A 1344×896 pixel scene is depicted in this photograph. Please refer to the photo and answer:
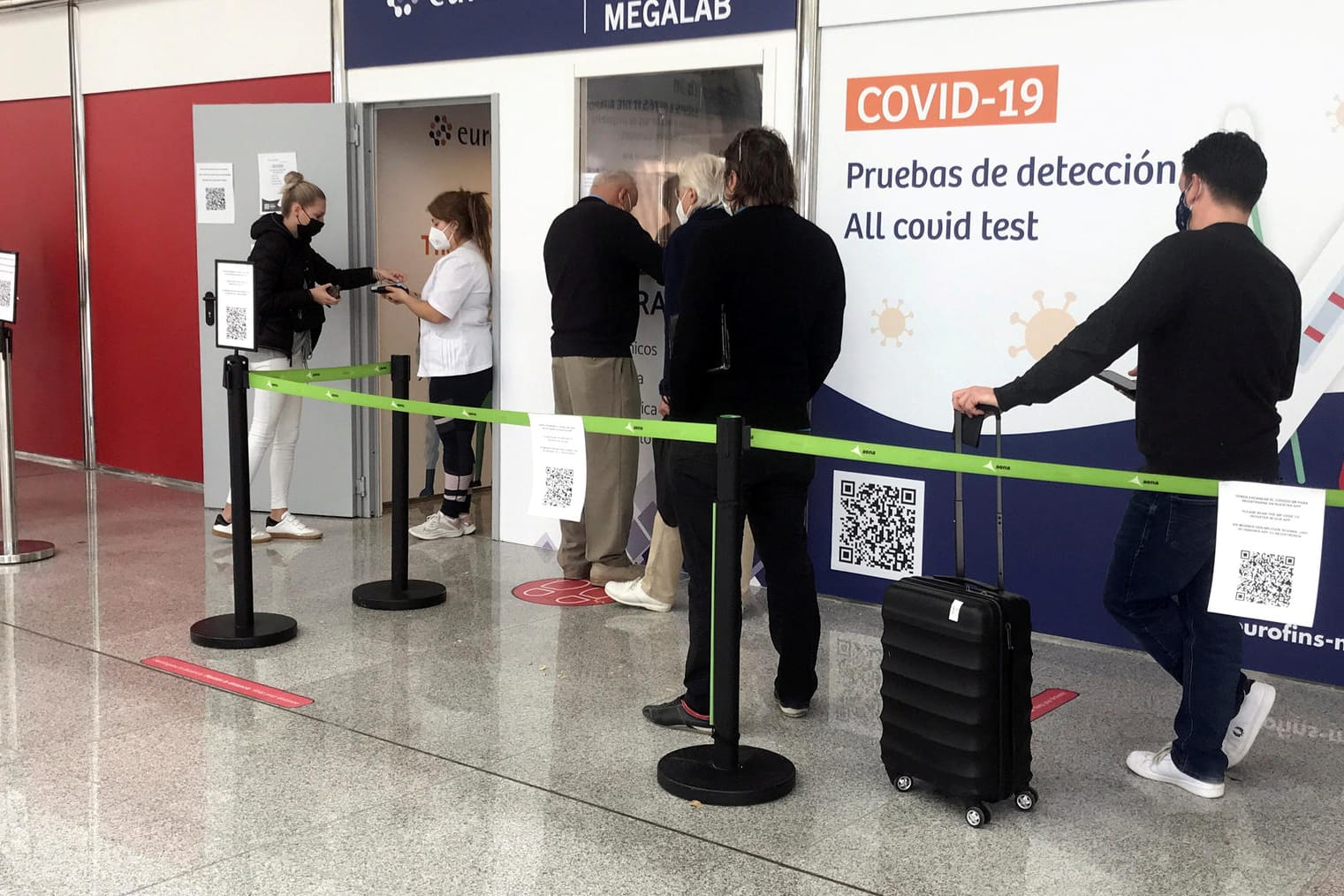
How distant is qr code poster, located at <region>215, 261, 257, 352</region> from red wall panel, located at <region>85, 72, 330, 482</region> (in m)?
2.68

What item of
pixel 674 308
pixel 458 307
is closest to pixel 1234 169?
pixel 674 308

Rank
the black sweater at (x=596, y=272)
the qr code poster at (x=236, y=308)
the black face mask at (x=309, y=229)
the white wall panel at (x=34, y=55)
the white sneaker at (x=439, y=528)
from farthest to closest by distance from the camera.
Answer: the white wall panel at (x=34, y=55) → the white sneaker at (x=439, y=528) → the black face mask at (x=309, y=229) → the black sweater at (x=596, y=272) → the qr code poster at (x=236, y=308)

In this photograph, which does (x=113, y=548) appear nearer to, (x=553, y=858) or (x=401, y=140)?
(x=401, y=140)

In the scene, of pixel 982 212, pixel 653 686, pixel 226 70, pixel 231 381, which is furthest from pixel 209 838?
pixel 226 70

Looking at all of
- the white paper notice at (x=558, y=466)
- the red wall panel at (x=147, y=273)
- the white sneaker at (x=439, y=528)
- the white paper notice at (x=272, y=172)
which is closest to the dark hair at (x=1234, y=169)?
the white paper notice at (x=558, y=466)

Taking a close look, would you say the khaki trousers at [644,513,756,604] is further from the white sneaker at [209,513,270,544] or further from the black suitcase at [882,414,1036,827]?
the white sneaker at [209,513,270,544]

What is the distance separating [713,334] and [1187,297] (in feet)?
3.78

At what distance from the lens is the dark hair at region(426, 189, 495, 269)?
6309 mm

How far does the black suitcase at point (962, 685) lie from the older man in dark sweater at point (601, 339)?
2.40 metres

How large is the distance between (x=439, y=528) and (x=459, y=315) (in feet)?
3.41

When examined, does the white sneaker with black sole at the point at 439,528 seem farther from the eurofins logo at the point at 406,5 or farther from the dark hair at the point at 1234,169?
the dark hair at the point at 1234,169

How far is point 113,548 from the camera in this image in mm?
6195

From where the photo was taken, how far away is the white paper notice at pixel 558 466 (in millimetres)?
3518

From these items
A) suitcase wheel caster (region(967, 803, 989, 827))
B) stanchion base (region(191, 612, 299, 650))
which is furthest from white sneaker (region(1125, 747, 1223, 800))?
stanchion base (region(191, 612, 299, 650))
